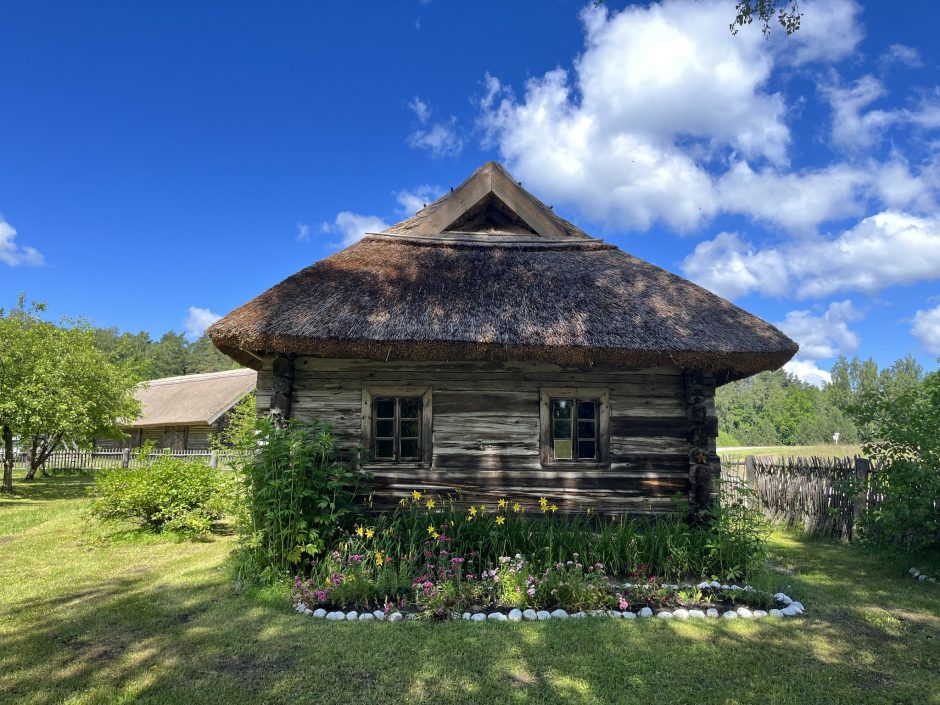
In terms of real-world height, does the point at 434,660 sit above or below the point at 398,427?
below

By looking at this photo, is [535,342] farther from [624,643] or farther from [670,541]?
[624,643]

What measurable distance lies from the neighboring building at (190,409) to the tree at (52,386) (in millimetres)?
6981

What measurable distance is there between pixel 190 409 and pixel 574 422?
894 inches

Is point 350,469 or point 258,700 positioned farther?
point 350,469

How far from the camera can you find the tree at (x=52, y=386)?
1480 centimetres

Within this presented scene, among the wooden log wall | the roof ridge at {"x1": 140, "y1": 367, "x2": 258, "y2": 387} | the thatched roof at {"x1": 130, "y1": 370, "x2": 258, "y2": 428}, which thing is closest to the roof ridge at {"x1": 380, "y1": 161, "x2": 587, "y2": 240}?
the wooden log wall

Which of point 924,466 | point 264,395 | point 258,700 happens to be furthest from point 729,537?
point 264,395

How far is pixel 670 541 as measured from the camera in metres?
6.70

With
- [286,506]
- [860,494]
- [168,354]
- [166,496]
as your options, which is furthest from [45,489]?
[168,354]

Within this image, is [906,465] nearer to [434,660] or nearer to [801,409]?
[434,660]

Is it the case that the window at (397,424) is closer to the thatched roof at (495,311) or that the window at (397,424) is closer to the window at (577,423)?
the thatched roof at (495,311)

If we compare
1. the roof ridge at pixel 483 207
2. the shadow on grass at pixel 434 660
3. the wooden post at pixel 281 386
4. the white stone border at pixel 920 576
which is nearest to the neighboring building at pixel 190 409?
the roof ridge at pixel 483 207

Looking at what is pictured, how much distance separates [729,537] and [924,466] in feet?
8.37

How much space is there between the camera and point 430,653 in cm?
449
